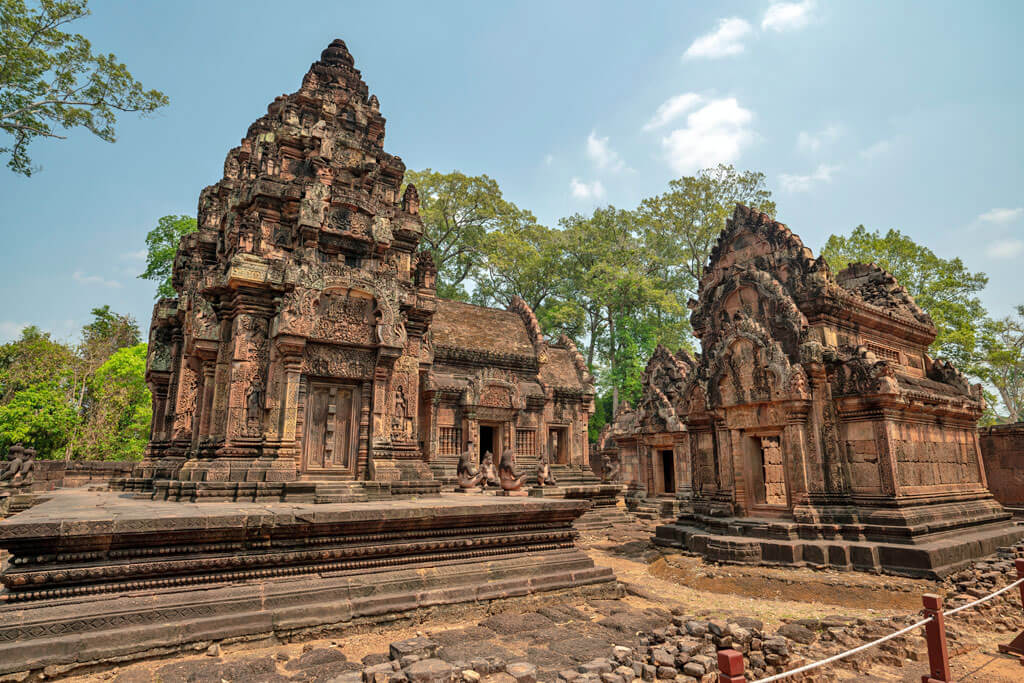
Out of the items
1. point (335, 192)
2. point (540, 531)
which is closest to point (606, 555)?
point (540, 531)

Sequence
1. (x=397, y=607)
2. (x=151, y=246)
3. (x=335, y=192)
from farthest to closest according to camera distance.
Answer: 1. (x=151, y=246)
2. (x=335, y=192)
3. (x=397, y=607)

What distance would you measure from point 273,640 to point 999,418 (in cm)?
3668

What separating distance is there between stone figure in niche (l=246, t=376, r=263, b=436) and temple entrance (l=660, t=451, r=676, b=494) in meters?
15.6

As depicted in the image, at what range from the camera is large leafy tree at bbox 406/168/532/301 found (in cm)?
3241

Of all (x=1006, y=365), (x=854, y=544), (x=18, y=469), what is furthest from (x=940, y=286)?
(x=18, y=469)

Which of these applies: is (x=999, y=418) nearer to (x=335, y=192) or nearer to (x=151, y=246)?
(x=335, y=192)

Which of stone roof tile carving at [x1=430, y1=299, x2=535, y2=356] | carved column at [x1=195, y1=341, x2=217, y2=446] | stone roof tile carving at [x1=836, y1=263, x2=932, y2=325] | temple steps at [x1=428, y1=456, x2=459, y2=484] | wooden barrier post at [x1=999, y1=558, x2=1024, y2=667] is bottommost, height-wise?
wooden barrier post at [x1=999, y1=558, x2=1024, y2=667]

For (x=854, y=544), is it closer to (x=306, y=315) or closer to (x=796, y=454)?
(x=796, y=454)

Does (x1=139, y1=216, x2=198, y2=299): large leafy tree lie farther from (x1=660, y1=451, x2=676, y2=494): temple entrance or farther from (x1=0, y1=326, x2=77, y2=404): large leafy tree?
(x1=660, y1=451, x2=676, y2=494): temple entrance

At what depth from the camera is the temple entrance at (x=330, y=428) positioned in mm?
8539

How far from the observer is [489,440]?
21.3 meters

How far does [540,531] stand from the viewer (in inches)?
269

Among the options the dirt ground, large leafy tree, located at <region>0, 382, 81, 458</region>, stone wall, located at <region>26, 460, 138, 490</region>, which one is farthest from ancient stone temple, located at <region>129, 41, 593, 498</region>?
large leafy tree, located at <region>0, 382, 81, 458</region>

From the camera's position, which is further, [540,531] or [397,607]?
[540,531]
